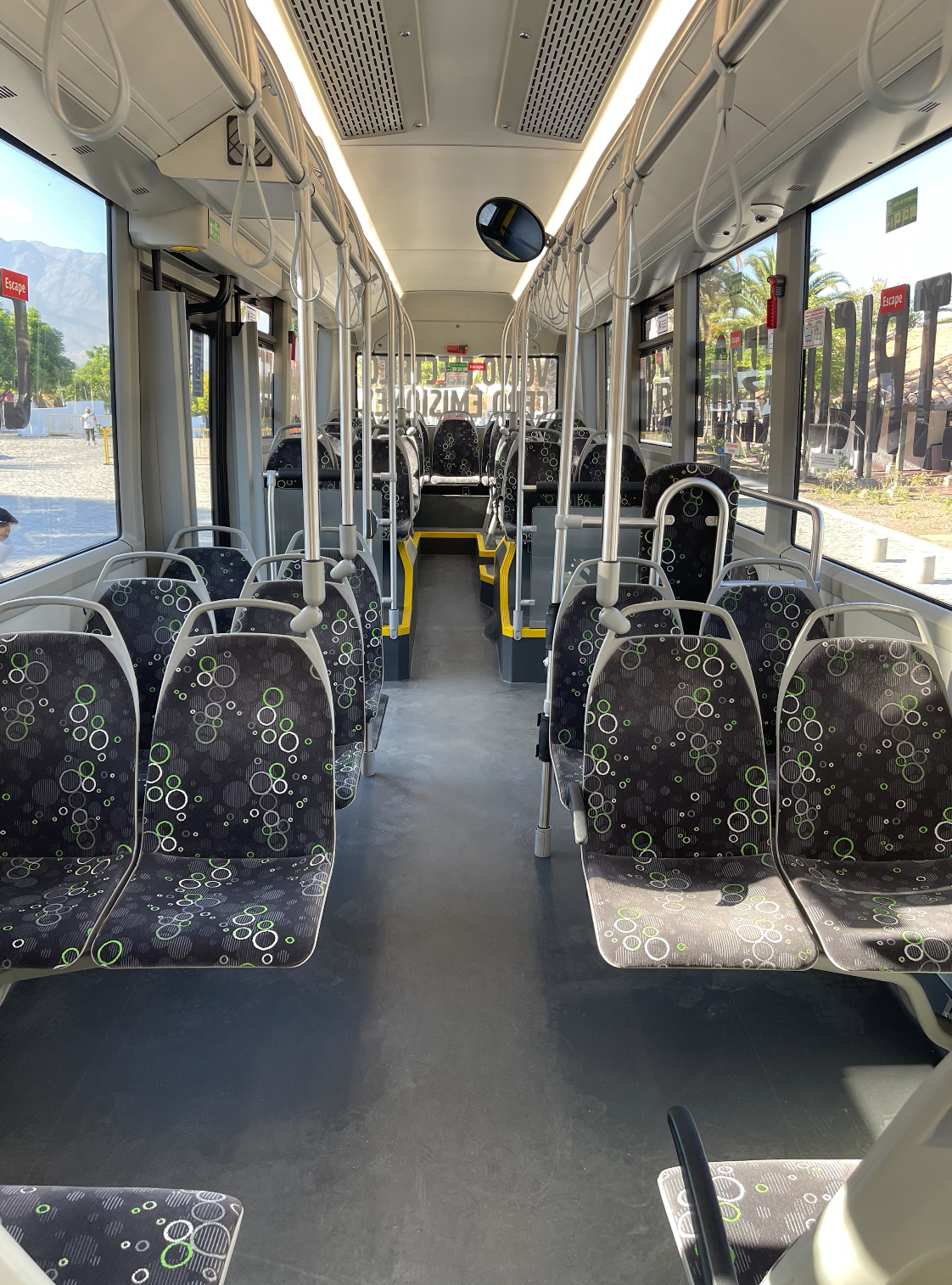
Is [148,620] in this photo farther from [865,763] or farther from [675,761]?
[865,763]

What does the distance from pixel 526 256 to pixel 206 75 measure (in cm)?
172

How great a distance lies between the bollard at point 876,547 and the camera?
3.96 metres

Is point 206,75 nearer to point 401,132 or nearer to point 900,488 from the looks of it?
point 401,132

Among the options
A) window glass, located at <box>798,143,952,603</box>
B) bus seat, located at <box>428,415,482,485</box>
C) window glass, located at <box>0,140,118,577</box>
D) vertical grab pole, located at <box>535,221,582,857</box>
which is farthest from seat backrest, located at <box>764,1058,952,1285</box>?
bus seat, located at <box>428,415,482,485</box>

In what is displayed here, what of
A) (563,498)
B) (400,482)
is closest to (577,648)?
(563,498)

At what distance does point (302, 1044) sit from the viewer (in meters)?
2.34

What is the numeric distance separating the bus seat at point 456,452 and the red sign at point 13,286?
24.7 ft

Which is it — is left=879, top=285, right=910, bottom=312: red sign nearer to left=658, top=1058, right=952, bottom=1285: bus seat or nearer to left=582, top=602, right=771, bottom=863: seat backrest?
left=582, top=602, right=771, bottom=863: seat backrest

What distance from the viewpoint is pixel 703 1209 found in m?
1.25

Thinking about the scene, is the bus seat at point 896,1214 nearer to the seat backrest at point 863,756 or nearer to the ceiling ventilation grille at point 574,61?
the seat backrest at point 863,756

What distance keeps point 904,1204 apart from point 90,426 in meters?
4.60

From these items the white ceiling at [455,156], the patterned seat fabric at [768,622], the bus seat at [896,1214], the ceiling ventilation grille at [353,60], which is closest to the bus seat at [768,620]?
the patterned seat fabric at [768,622]

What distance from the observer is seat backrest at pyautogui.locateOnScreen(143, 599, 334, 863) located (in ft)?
8.05

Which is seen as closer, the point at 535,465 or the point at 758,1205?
the point at 758,1205
